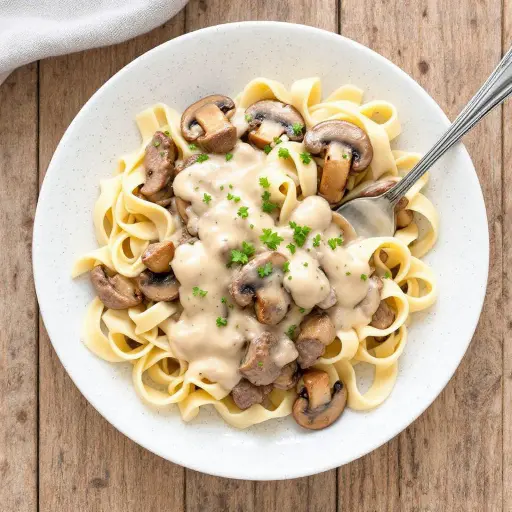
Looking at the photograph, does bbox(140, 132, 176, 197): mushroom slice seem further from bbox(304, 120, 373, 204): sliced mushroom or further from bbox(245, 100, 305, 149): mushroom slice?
bbox(304, 120, 373, 204): sliced mushroom

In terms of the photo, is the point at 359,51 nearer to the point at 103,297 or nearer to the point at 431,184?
the point at 431,184

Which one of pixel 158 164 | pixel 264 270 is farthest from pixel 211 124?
pixel 264 270

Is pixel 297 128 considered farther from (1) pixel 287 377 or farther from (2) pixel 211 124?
(1) pixel 287 377

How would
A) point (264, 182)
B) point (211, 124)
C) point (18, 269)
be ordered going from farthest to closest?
point (18, 269)
point (211, 124)
point (264, 182)

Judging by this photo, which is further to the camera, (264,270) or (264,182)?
(264,182)

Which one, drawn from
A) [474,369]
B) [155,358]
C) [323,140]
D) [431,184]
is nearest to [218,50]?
[323,140]

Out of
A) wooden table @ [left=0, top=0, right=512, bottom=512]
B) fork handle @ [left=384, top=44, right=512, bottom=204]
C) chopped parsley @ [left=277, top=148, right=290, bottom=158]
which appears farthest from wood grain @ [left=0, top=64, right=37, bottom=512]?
fork handle @ [left=384, top=44, right=512, bottom=204]
